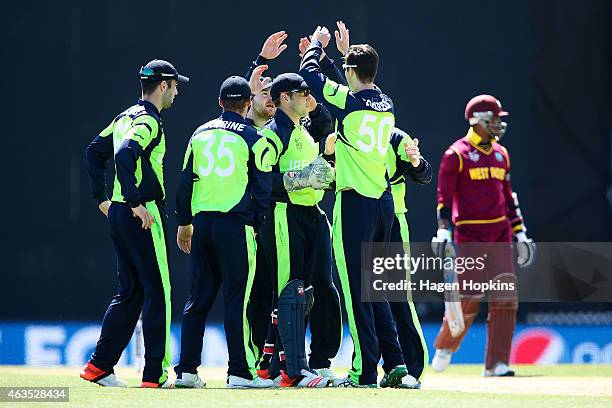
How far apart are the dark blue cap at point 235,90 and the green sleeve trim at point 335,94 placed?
48 cm

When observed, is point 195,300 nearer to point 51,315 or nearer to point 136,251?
point 136,251

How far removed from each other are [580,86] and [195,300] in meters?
6.04

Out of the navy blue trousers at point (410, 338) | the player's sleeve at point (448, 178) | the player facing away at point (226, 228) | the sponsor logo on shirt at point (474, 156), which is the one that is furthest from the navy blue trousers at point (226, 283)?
the sponsor logo on shirt at point (474, 156)

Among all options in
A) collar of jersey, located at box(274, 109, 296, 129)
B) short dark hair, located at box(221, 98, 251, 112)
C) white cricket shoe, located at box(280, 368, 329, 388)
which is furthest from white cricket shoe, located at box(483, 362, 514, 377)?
short dark hair, located at box(221, 98, 251, 112)

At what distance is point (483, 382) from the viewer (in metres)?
9.75

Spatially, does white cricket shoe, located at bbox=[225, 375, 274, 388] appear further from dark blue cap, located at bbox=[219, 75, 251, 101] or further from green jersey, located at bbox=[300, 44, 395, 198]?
dark blue cap, located at bbox=[219, 75, 251, 101]

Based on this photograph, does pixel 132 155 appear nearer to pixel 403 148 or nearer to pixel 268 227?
pixel 268 227

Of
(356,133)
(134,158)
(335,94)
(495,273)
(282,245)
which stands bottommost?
(495,273)

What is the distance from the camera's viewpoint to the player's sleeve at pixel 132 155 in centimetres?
794

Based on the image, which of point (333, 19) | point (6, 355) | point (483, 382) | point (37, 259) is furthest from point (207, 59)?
point (483, 382)

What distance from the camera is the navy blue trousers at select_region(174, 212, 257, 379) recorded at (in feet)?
26.0

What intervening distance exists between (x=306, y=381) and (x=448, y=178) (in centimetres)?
292

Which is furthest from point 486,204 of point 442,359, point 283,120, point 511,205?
point 283,120

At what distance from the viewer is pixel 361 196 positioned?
8.05 meters
